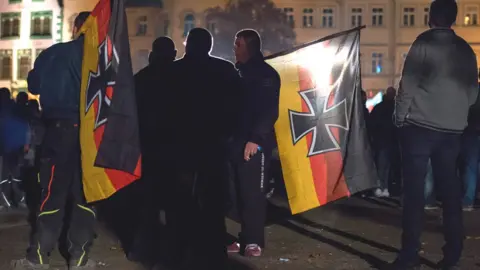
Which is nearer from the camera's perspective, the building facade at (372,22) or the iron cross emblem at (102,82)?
the iron cross emblem at (102,82)

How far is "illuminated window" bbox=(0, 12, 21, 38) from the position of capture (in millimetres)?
63219

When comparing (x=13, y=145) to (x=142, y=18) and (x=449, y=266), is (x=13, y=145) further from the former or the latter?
(x=142, y=18)

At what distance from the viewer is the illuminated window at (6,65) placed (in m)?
62.5

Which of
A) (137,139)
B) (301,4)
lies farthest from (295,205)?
(301,4)

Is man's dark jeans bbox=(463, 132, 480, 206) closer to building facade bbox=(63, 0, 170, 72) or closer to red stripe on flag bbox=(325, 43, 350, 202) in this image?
red stripe on flag bbox=(325, 43, 350, 202)

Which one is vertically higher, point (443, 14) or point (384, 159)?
point (443, 14)

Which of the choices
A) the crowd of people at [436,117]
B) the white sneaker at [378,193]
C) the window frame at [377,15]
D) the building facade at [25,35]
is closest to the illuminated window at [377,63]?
the window frame at [377,15]

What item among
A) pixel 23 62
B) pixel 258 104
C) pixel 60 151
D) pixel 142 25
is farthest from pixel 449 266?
pixel 23 62

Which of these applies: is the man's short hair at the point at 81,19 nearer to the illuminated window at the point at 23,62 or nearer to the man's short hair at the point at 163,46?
the man's short hair at the point at 163,46

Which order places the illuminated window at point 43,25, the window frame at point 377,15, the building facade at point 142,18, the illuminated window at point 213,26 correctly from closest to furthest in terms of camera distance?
the window frame at point 377,15 < the illuminated window at point 213,26 < the building facade at point 142,18 < the illuminated window at point 43,25

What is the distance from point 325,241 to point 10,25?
62.3 metres

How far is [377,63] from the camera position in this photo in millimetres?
55531

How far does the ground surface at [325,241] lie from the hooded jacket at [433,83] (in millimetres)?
1243

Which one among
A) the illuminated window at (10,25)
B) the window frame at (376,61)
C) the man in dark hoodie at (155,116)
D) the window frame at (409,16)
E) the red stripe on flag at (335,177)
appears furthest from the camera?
the illuminated window at (10,25)
